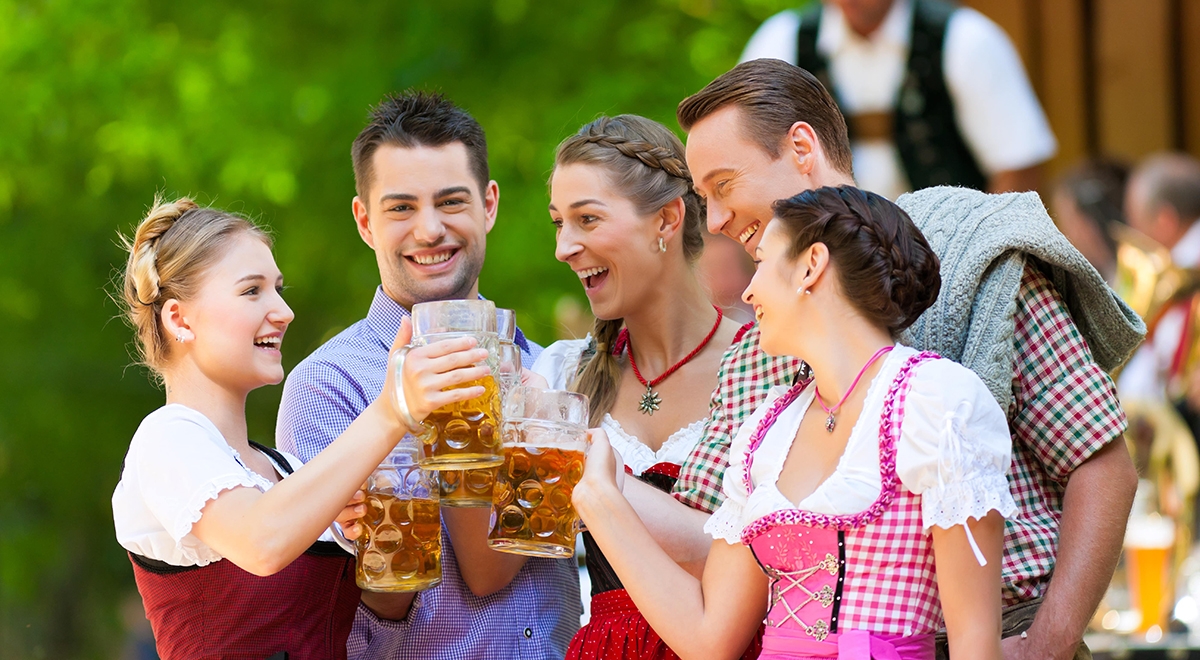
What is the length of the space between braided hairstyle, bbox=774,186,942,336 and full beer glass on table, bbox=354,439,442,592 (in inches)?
28.3

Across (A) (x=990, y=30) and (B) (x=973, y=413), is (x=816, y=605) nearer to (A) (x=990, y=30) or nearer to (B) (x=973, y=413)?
(B) (x=973, y=413)

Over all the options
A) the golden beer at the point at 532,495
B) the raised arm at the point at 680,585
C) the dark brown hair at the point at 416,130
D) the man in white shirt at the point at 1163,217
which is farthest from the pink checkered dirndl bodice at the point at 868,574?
the man in white shirt at the point at 1163,217

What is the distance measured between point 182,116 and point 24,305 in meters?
1.51

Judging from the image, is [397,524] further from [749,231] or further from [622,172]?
[622,172]

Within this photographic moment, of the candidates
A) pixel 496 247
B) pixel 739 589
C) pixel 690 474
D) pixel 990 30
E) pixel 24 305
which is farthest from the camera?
pixel 24 305

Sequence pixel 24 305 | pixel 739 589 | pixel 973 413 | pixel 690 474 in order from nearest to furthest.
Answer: pixel 973 413, pixel 739 589, pixel 690 474, pixel 24 305

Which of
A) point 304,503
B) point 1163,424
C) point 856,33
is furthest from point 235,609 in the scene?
point 1163,424

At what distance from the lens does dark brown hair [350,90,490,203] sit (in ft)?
9.79

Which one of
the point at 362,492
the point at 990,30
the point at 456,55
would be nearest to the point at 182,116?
the point at 456,55

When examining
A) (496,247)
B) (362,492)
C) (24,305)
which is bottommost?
(24,305)

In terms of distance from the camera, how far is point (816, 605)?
6.38ft

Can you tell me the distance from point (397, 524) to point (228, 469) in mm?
285

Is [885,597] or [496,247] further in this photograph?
[496,247]

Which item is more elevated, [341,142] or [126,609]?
[341,142]
